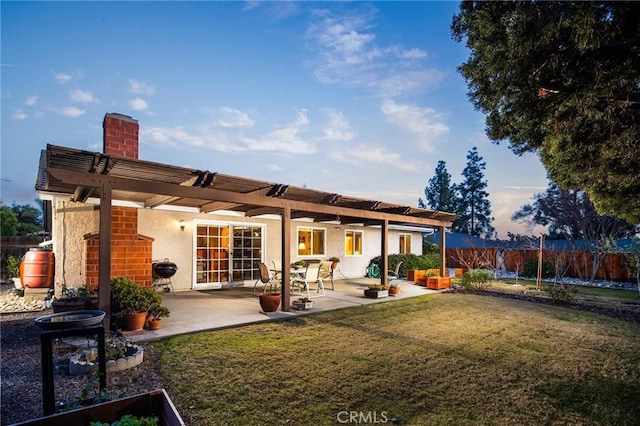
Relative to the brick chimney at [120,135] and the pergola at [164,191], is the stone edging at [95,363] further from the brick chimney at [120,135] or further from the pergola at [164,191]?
the brick chimney at [120,135]

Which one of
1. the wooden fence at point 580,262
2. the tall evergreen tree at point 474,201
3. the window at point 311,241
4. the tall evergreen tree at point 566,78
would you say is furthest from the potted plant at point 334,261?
the tall evergreen tree at point 474,201

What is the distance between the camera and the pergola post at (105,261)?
4.83 metres

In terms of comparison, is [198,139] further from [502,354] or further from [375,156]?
[502,354]

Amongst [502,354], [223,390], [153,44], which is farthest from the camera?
[153,44]

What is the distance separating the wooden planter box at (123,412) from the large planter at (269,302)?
4.77m

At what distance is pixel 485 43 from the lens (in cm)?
358

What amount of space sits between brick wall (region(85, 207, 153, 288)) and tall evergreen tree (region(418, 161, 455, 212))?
36.0 meters

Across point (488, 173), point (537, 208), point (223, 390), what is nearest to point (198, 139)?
point (223, 390)

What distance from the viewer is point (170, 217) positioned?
9273 mm

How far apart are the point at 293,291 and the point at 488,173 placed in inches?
1402

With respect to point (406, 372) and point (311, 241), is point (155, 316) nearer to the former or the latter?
point (406, 372)

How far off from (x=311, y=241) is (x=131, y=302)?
8190 mm

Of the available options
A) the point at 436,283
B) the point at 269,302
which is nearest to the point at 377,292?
the point at 436,283

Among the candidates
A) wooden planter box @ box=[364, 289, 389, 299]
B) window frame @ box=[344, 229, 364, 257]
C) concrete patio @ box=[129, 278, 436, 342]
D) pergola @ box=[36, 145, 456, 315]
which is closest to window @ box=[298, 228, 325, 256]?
A: window frame @ box=[344, 229, 364, 257]
